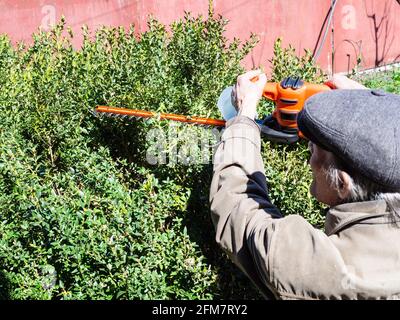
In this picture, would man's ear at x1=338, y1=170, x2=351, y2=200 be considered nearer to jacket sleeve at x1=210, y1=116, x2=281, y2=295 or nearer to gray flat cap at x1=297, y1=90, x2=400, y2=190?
gray flat cap at x1=297, y1=90, x2=400, y2=190

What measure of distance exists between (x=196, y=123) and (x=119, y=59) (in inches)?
32.7

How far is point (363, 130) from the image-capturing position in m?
1.57

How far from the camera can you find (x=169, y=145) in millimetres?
2541

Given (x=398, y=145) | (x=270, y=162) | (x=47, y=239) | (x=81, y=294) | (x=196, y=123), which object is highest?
(x=398, y=145)

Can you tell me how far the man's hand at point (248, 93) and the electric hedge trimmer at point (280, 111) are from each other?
17 centimetres

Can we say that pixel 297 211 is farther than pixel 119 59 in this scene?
No

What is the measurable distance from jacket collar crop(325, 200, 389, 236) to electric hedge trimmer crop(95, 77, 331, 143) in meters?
0.88

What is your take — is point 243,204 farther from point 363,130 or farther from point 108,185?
point 108,185

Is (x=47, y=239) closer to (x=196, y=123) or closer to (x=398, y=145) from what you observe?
(x=196, y=123)

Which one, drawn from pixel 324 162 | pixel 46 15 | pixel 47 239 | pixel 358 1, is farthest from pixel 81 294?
pixel 358 1

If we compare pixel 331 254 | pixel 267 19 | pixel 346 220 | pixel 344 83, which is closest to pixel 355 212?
pixel 346 220

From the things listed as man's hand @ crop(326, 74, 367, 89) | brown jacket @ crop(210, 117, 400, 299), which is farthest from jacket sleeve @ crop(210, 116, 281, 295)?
man's hand @ crop(326, 74, 367, 89)

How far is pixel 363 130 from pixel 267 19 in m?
6.71

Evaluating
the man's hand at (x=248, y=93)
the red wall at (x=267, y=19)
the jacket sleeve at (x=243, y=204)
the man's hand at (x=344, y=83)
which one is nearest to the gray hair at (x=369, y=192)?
the jacket sleeve at (x=243, y=204)
